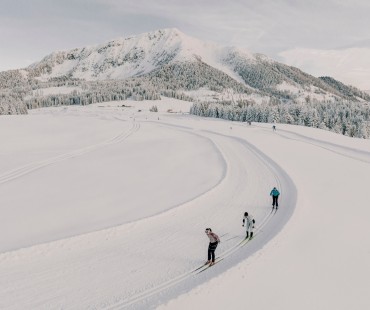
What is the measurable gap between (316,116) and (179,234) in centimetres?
9744

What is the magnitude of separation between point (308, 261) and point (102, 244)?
10.1 meters

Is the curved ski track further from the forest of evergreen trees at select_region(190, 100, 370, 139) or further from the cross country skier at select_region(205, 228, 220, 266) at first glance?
the forest of evergreen trees at select_region(190, 100, 370, 139)

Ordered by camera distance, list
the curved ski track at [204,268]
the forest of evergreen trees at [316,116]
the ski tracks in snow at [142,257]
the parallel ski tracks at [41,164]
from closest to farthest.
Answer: the curved ski track at [204,268] → the ski tracks in snow at [142,257] → the parallel ski tracks at [41,164] → the forest of evergreen trees at [316,116]

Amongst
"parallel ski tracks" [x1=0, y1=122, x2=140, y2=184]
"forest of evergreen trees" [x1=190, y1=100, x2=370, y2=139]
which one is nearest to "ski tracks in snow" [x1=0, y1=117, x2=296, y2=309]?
"parallel ski tracks" [x1=0, y1=122, x2=140, y2=184]

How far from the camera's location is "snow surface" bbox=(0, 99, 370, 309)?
13578 millimetres

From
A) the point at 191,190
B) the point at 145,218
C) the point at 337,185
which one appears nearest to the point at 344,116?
the point at 337,185

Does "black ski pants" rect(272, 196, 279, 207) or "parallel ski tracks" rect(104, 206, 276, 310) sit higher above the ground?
"black ski pants" rect(272, 196, 279, 207)

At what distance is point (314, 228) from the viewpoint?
20.4 m

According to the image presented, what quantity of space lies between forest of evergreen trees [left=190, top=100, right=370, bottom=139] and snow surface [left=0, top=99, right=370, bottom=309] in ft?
228

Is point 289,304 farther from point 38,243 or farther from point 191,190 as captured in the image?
point 191,190

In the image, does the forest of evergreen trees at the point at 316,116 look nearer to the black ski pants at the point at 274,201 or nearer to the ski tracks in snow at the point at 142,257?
the black ski pants at the point at 274,201

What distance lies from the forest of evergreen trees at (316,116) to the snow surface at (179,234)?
2730 inches

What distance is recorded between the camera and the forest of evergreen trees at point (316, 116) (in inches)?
4166

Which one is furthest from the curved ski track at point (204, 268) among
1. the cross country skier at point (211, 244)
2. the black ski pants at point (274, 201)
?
the black ski pants at point (274, 201)
